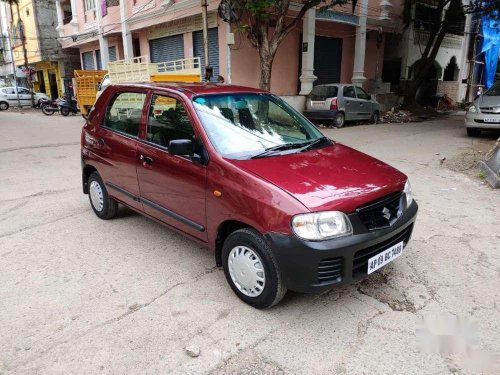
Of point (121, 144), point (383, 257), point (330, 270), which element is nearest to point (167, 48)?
point (121, 144)

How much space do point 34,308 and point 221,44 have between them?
13.2 m

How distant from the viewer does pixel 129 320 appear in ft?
9.61

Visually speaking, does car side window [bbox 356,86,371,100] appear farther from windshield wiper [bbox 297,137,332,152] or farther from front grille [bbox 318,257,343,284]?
front grille [bbox 318,257,343,284]

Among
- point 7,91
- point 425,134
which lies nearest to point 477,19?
point 425,134

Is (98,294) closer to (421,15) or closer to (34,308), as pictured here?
(34,308)

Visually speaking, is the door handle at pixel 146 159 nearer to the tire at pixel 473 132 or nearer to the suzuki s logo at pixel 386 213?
the suzuki s logo at pixel 386 213

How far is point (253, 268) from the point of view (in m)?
2.92

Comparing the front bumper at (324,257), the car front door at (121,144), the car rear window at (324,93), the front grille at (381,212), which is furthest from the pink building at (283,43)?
the front bumper at (324,257)

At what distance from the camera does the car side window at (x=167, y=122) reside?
3.52 m

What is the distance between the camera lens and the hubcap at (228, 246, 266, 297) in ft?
9.52

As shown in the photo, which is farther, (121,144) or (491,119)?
(491,119)

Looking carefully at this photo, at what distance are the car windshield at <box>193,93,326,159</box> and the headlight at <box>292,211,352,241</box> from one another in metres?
0.83

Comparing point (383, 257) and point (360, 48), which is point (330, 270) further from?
point (360, 48)

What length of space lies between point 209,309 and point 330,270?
1015 mm
